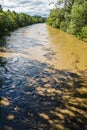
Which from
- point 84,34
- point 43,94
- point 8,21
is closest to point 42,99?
point 43,94

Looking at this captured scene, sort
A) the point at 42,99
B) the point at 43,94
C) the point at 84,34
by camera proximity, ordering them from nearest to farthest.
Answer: the point at 42,99, the point at 43,94, the point at 84,34

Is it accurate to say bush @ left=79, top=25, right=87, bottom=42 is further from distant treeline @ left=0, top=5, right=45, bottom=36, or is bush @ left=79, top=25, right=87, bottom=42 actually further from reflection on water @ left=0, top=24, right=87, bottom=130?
reflection on water @ left=0, top=24, right=87, bottom=130

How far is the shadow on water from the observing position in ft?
32.7

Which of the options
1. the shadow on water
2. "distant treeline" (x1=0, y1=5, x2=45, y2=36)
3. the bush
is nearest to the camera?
the shadow on water

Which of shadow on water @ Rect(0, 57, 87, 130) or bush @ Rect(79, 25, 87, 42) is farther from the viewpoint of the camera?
bush @ Rect(79, 25, 87, 42)

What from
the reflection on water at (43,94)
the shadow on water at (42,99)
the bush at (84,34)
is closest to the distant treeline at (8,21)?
the bush at (84,34)

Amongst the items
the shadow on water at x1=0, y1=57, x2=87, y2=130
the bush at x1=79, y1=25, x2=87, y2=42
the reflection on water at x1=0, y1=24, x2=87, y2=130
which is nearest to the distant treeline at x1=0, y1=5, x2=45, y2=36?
the bush at x1=79, y1=25, x2=87, y2=42

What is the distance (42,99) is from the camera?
40.5 feet

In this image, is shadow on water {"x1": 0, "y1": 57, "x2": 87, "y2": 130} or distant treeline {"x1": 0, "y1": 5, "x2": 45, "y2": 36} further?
distant treeline {"x1": 0, "y1": 5, "x2": 45, "y2": 36}

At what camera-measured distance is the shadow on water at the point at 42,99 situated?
9961 millimetres

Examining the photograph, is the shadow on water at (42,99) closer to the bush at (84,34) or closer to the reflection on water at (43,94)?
the reflection on water at (43,94)

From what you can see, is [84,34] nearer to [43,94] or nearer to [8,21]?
[8,21]

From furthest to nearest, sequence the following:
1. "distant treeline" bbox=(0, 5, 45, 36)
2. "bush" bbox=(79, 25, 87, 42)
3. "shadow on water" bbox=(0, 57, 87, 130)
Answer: "distant treeline" bbox=(0, 5, 45, 36), "bush" bbox=(79, 25, 87, 42), "shadow on water" bbox=(0, 57, 87, 130)

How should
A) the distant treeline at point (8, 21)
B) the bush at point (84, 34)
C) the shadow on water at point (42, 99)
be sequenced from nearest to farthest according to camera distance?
the shadow on water at point (42, 99) → the bush at point (84, 34) → the distant treeline at point (8, 21)
